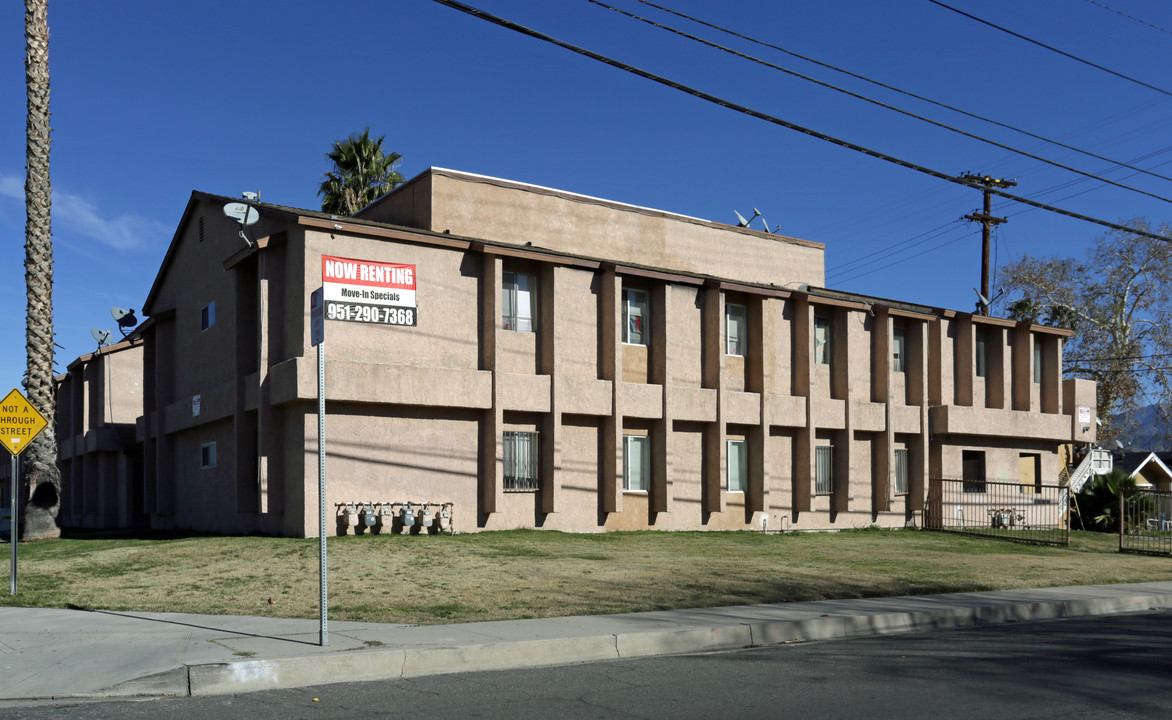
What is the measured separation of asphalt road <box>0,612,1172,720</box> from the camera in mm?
7836

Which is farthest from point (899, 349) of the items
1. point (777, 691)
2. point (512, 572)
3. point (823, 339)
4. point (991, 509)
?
point (777, 691)

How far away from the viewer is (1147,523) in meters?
26.7

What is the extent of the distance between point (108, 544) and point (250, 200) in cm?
821

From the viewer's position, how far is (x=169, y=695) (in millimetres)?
8516

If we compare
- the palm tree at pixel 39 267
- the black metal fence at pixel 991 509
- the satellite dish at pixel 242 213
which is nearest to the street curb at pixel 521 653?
the satellite dish at pixel 242 213

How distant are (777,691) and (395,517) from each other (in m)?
14.1

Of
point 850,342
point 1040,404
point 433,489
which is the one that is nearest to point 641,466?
point 433,489

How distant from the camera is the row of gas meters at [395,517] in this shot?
21031 mm

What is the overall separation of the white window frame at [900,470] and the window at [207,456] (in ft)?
62.3

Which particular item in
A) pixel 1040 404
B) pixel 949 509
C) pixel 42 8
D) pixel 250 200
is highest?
pixel 42 8

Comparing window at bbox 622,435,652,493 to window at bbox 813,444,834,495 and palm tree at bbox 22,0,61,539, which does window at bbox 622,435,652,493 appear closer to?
window at bbox 813,444,834,495

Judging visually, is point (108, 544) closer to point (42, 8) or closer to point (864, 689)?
point (42, 8)

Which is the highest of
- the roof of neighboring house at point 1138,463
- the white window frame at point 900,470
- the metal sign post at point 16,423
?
the metal sign post at point 16,423

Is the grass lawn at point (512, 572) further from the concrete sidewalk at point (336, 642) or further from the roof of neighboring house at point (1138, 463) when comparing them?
the roof of neighboring house at point (1138, 463)
